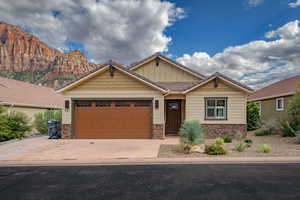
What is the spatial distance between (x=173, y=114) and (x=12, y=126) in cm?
1093

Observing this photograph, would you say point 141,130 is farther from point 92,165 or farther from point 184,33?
point 184,33

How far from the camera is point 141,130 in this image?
34.6ft

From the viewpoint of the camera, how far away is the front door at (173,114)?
12.6 m

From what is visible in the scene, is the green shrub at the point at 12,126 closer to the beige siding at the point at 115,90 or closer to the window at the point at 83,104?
the beige siding at the point at 115,90

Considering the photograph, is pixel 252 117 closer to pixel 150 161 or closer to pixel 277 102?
pixel 277 102

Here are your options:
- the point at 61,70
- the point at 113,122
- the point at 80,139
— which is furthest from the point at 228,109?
the point at 61,70

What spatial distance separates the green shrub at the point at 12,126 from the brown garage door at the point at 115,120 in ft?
11.7

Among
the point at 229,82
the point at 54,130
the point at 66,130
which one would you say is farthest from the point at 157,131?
the point at 54,130

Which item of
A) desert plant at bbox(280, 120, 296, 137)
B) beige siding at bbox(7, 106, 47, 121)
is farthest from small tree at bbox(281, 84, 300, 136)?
beige siding at bbox(7, 106, 47, 121)

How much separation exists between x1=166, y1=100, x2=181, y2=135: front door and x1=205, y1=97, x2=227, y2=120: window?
220cm

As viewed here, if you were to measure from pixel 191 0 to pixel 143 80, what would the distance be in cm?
993

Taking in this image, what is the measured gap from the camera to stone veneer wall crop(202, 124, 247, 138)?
36.1 ft

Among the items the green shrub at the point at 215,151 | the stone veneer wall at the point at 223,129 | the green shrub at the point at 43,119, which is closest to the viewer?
the green shrub at the point at 215,151

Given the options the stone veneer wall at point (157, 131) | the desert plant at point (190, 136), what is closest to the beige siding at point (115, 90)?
the stone veneer wall at point (157, 131)
